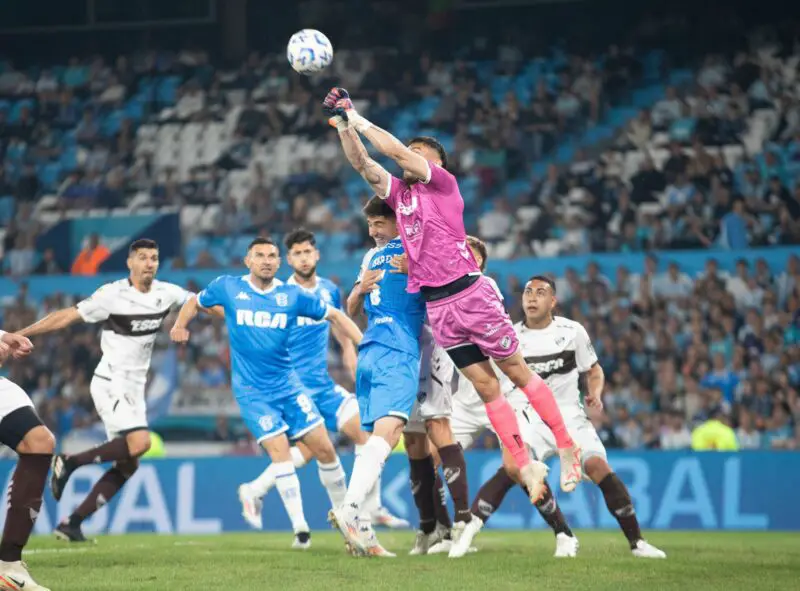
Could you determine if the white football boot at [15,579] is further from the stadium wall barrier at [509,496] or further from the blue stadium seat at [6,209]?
the blue stadium seat at [6,209]

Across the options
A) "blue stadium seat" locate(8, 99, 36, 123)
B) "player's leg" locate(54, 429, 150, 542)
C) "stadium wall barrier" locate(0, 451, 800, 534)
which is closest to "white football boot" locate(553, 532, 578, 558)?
"player's leg" locate(54, 429, 150, 542)

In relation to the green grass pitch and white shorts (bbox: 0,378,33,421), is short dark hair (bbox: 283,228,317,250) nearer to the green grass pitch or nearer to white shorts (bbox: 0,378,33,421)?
the green grass pitch

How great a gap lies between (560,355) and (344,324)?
6.17 feet

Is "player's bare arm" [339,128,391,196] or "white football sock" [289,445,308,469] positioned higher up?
"player's bare arm" [339,128,391,196]

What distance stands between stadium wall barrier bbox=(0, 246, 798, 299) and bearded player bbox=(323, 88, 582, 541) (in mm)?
9970

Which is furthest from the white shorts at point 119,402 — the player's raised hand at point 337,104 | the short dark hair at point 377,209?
the player's raised hand at point 337,104

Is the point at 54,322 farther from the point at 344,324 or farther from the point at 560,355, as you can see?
the point at 560,355

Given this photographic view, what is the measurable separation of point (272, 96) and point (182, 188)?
3191 mm

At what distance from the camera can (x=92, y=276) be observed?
1948 centimetres

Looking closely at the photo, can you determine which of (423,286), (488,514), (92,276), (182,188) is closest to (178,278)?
(92,276)

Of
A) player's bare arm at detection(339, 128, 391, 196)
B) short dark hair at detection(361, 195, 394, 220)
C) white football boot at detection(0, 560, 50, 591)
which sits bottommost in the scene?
white football boot at detection(0, 560, 50, 591)

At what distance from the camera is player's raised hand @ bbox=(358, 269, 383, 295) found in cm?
910

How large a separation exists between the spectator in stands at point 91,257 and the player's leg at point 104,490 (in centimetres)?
957

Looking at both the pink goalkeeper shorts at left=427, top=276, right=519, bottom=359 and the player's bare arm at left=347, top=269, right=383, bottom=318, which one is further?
the player's bare arm at left=347, top=269, right=383, bottom=318
